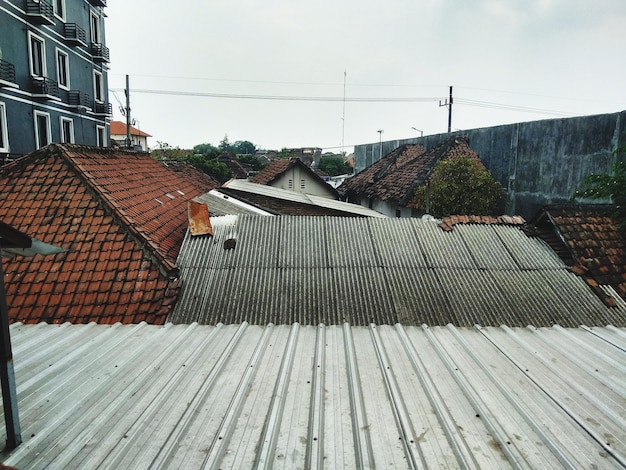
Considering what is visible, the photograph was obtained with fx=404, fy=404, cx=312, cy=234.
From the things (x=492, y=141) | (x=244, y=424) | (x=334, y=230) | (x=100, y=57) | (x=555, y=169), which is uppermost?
(x=100, y=57)

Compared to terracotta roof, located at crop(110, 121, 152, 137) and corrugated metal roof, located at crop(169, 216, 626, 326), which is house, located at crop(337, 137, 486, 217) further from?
terracotta roof, located at crop(110, 121, 152, 137)

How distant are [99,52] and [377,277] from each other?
2694 cm

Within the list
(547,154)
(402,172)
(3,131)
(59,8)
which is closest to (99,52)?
Result: (59,8)

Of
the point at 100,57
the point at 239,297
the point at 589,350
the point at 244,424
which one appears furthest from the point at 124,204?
the point at 100,57

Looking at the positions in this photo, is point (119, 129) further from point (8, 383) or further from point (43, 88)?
point (8, 383)

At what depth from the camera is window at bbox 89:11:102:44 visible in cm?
2542

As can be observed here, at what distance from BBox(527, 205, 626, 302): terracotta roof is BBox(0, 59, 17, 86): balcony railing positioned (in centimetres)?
1980

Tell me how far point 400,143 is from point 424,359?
854 inches

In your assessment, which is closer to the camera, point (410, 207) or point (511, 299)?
point (511, 299)

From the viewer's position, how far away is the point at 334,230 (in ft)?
25.5

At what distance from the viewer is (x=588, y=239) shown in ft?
24.2

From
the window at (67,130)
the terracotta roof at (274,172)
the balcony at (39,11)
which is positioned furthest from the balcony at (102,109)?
the terracotta roof at (274,172)

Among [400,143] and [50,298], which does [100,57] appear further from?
[50,298]

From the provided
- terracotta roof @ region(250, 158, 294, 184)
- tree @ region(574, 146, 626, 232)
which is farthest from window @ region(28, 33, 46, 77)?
tree @ region(574, 146, 626, 232)
